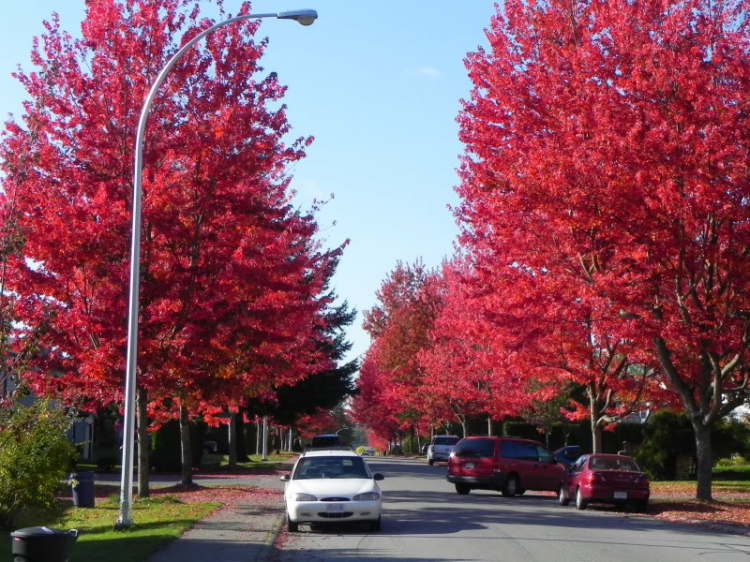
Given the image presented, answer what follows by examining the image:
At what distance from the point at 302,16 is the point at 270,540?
27.2 ft

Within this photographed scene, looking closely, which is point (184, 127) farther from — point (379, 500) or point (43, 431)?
point (379, 500)

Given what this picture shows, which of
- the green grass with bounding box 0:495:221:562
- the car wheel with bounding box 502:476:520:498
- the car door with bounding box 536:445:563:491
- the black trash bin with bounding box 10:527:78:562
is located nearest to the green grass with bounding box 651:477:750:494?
the car door with bounding box 536:445:563:491

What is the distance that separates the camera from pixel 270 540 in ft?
51.5

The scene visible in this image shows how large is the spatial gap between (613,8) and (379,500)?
1164cm

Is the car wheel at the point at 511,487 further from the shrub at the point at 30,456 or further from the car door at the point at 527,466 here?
the shrub at the point at 30,456

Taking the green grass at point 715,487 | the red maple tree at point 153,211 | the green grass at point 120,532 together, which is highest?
the red maple tree at point 153,211

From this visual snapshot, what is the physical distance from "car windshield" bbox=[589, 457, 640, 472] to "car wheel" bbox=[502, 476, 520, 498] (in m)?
4.54

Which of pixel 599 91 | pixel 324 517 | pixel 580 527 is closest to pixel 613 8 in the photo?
pixel 599 91

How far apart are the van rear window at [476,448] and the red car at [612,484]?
14.6 feet

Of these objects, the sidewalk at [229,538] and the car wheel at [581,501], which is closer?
the sidewalk at [229,538]

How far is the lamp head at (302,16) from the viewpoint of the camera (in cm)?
1510

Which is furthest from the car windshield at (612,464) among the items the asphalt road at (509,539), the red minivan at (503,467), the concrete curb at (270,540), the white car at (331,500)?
the concrete curb at (270,540)

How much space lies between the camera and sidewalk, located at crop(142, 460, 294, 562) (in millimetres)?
13438

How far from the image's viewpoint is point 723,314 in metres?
22.3
